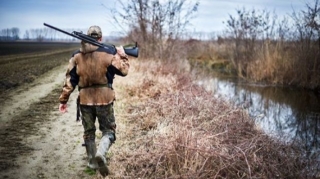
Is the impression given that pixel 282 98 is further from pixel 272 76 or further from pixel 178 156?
pixel 178 156

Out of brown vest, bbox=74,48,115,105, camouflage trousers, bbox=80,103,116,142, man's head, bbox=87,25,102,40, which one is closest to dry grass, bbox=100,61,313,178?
camouflage trousers, bbox=80,103,116,142

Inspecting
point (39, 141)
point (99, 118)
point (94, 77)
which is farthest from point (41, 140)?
point (94, 77)

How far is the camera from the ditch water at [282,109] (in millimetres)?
7754

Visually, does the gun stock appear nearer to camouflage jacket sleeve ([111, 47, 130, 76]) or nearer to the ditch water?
camouflage jacket sleeve ([111, 47, 130, 76])

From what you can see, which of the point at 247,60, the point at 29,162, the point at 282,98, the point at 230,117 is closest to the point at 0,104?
the point at 29,162

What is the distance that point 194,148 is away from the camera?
4.12 meters

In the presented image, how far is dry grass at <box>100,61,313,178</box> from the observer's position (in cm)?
415

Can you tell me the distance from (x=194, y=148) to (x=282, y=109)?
26.1 ft

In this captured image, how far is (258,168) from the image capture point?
4.32 metres

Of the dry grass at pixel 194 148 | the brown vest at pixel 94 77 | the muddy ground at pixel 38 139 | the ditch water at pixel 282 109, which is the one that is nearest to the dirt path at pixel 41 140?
the muddy ground at pixel 38 139

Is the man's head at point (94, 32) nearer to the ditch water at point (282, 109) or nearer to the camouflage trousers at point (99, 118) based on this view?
the camouflage trousers at point (99, 118)

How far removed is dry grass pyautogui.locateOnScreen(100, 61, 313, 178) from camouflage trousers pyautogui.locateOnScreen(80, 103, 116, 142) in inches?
19.2

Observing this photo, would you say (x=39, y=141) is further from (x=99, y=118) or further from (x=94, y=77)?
(x=94, y=77)

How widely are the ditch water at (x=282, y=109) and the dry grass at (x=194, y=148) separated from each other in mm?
714
